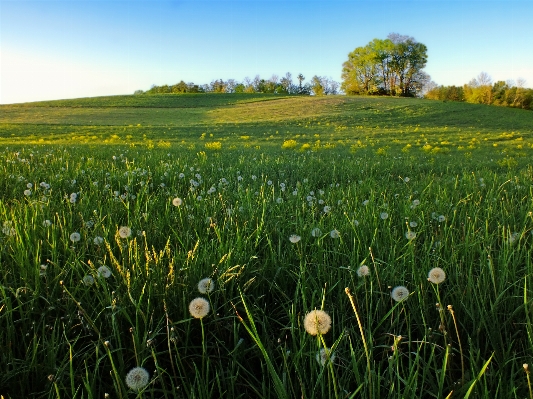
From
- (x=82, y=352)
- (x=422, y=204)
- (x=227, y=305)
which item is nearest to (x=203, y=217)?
(x=227, y=305)

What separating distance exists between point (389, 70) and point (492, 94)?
2594 centimetres

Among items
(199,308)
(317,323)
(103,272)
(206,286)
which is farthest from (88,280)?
(317,323)

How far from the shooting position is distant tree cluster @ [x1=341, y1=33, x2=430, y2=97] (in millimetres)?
85500

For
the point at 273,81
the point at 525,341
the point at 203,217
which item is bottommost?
the point at 525,341

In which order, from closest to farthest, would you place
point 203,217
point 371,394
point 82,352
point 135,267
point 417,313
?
point 371,394
point 82,352
point 417,313
point 135,267
point 203,217

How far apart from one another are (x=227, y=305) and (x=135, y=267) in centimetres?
49

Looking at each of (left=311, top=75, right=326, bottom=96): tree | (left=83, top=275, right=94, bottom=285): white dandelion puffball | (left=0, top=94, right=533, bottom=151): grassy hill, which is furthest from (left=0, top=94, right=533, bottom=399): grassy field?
(left=311, top=75, right=326, bottom=96): tree

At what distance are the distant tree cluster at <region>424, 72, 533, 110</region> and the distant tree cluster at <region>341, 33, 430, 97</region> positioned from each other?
5662mm

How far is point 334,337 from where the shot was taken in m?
1.39

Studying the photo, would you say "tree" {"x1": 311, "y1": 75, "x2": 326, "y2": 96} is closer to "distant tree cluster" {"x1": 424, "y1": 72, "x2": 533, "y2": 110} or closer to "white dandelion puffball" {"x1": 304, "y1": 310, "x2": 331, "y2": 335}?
"distant tree cluster" {"x1": 424, "y1": 72, "x2": 533, "y2": 110}

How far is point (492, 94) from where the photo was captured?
221 feet

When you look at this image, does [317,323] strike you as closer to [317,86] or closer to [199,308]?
[199,308]

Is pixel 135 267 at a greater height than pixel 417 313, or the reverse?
pixel 135 267

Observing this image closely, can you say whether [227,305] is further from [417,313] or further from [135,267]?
[417,313]
